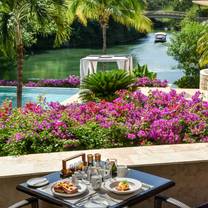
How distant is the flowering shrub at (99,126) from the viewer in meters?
5.14

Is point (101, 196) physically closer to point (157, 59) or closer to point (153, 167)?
point (153, 167)

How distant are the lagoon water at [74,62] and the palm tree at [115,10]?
23.2 feet

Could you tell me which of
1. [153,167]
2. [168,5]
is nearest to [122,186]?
[153,167]

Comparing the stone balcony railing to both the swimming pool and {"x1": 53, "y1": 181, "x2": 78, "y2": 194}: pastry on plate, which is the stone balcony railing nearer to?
{"x1": 53, "y1": 181, "x2": 78, "y2": 194}: pastry on plate

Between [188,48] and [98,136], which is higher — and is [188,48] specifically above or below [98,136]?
above

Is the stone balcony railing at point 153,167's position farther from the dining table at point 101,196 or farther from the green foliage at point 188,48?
the green foliage at point 188,48

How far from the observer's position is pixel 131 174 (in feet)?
12.1

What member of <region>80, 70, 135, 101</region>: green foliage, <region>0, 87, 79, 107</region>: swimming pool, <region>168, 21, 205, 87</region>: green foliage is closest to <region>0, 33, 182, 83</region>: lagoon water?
<region>168, 21, 205, 87</region>: green foliage

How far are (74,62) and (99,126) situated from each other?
3229 centimetres

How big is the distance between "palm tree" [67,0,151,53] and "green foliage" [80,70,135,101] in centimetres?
763

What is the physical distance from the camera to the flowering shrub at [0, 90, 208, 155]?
514cm

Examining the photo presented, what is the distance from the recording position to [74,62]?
124ft

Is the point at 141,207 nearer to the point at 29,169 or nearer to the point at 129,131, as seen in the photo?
the point at 29,169

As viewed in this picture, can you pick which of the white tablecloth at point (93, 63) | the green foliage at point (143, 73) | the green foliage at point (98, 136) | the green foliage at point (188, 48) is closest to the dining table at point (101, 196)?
the green foliage at point (98, 136)
